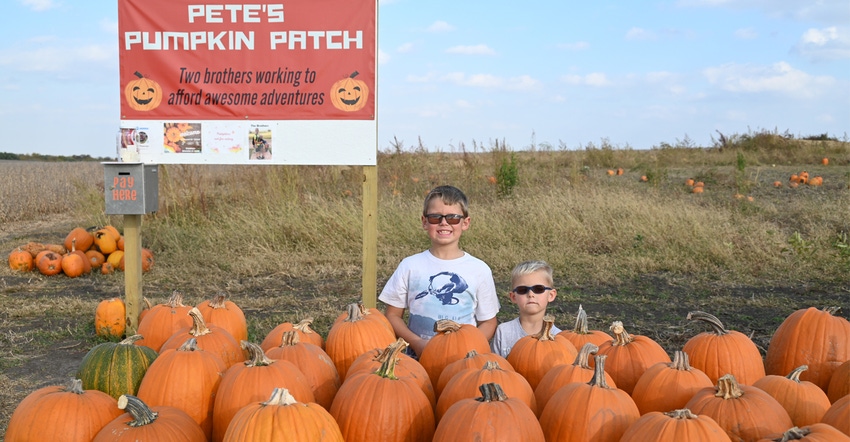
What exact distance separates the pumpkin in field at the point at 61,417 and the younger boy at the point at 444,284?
1.68m

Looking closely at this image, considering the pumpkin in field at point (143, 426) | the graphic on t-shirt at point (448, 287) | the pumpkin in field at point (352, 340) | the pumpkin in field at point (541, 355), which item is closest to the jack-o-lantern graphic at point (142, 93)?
the graphic on t-shirt at point (448, 287)

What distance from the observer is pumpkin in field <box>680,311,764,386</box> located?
2.78 m

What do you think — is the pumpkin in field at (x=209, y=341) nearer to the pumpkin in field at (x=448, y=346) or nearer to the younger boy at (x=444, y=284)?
the pumpkin in field at (x=448, y=346)

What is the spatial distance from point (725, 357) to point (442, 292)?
1502 millimetres

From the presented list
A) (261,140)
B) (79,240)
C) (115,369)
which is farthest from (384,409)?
(79,240)

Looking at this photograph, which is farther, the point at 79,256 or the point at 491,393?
the point at 79,256

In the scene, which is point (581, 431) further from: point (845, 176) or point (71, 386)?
point (845, 176)

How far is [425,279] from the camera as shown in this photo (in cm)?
377

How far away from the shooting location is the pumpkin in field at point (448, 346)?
2820 mm

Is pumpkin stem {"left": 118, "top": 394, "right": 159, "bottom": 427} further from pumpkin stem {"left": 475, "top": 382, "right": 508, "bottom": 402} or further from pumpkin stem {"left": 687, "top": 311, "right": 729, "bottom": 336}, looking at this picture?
pumpkin stem {"left": 687, "top": 311, "right": 729, "bottom": 336}

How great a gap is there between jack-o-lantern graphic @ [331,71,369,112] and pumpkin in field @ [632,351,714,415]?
9.94 ft

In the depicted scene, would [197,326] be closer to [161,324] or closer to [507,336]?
[161,324]

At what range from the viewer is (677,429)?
186cm

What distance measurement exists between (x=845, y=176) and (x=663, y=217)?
732 centimetres
